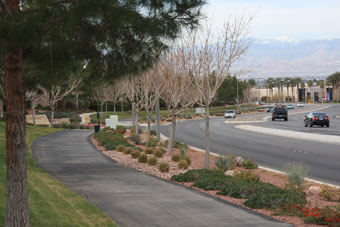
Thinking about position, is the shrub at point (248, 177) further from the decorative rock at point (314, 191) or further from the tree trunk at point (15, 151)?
the tree trunk at point (15, 151)

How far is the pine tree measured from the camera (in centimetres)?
662

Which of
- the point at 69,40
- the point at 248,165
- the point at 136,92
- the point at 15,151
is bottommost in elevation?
the point at 248,165

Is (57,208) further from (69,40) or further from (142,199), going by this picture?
(69,40)

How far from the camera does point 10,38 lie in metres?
6.48

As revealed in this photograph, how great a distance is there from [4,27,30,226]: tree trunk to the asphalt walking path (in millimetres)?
2725

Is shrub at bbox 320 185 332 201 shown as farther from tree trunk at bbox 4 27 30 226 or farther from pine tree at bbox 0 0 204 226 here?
tree trunk at bbox 4 27 30 226

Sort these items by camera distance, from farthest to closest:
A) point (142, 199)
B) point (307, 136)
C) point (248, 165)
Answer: point (307, 136) < point (248, 165) < point (142, 199)

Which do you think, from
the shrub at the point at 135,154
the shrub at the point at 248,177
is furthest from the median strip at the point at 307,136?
the shrub at the point at 248,177

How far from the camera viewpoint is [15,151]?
740 cm

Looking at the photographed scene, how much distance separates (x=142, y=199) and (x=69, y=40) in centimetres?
571

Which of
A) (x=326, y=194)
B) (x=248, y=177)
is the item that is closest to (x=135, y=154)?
(x=248, y=177)

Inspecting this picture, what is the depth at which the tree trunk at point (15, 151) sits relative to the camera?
743 cm

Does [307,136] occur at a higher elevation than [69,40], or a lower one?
lower

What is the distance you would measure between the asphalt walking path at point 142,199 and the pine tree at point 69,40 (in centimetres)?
307
